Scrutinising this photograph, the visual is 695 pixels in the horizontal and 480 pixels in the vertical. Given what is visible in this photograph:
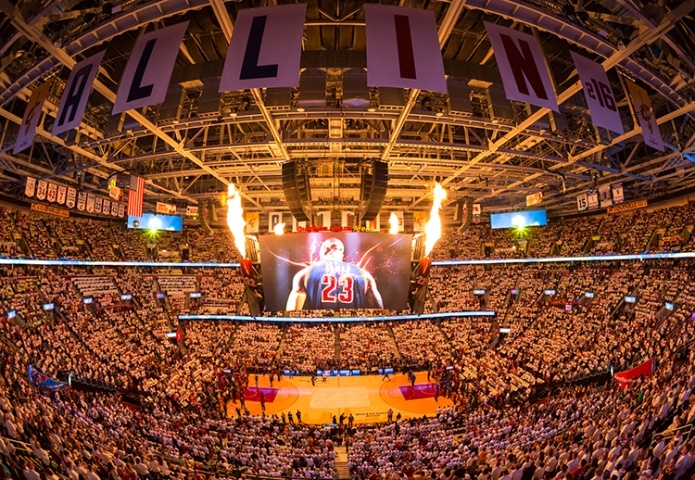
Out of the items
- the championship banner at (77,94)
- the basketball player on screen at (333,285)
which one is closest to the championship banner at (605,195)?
the basketball player on screen at (333,285)

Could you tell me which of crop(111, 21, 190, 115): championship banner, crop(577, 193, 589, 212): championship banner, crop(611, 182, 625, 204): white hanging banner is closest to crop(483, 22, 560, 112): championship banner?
crop(111, 21, 190, 115): championship banner

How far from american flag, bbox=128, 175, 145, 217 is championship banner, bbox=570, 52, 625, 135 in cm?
1903

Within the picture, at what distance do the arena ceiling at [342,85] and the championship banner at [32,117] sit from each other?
38cm

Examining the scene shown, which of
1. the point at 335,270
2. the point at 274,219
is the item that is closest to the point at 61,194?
the point at 274,219

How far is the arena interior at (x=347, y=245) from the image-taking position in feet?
28.6

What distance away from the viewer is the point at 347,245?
2345 centimetres

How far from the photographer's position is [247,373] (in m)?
26.9

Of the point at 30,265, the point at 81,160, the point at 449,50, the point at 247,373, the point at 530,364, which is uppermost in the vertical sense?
the point at 449,50

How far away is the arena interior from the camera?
28.6ft

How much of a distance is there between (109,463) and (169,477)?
1.56m

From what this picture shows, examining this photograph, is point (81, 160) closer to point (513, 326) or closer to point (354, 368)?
point (354, 368)

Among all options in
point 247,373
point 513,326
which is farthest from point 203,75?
point 513,326

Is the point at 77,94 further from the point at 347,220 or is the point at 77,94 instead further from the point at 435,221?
the point at 347,220

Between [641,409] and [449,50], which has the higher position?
[449,50]
